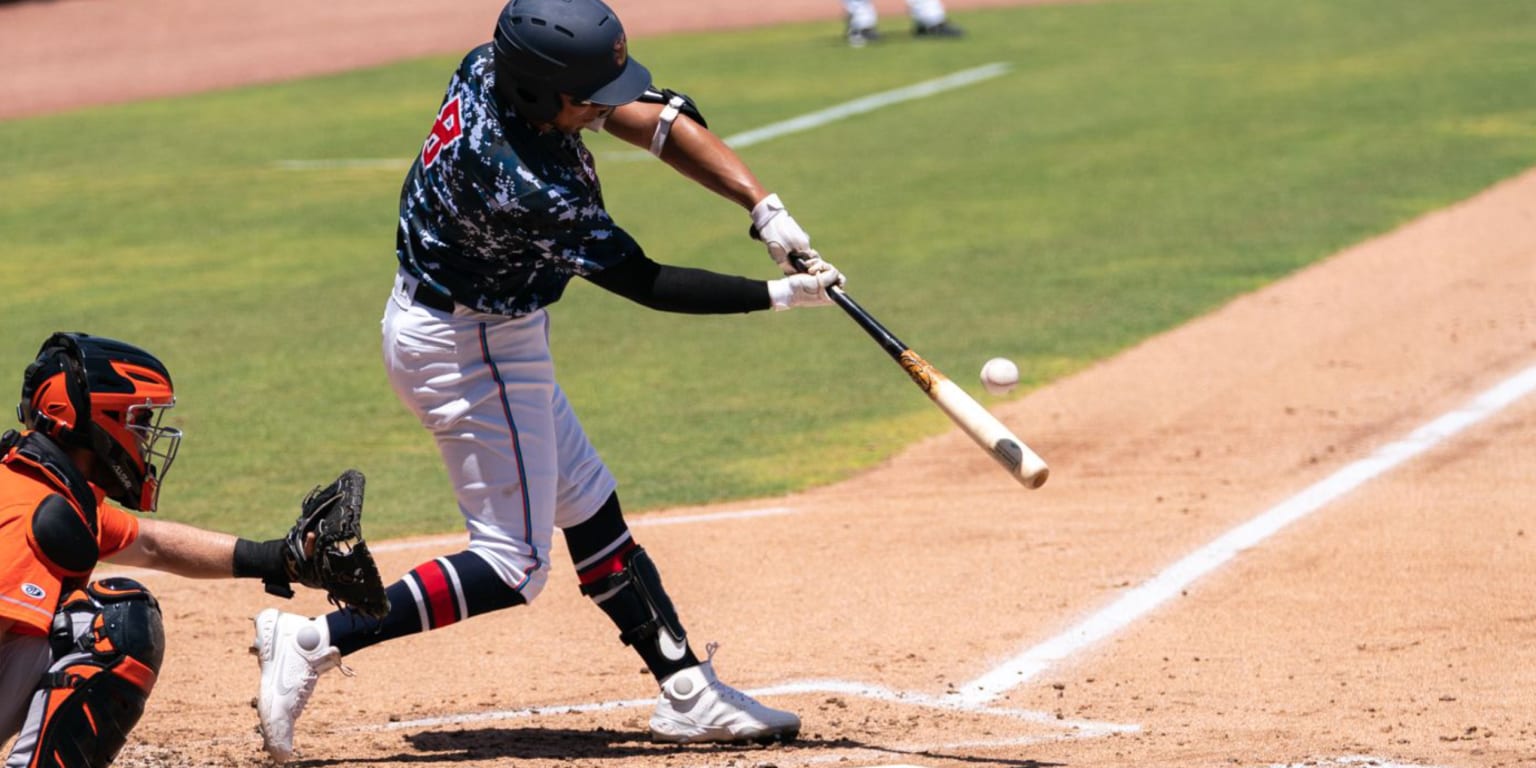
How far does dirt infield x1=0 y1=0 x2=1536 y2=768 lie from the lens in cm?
489

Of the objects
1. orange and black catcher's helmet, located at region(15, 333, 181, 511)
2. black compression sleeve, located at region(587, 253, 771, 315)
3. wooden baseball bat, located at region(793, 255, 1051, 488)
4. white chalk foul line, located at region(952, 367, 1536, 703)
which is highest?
orange and black catcher's helmet, located at region(15, 333, 181, 511)

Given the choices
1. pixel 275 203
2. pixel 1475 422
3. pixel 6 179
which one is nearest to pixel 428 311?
pixel 1475 422

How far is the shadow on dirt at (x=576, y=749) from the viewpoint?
15.6ft

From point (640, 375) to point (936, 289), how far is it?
2.44 metres

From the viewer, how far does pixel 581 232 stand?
4.48 metres

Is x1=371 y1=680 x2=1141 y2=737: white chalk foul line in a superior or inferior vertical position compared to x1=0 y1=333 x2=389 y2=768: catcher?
inferior

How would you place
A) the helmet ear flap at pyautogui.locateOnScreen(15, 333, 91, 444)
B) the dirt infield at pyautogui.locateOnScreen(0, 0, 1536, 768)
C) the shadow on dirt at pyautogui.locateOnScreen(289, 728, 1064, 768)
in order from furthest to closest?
1. the dirt infield at pyautogui.locateOnScreen(0, 0, 1536, 768)
2. the shadow on dirt at pyautogui.locateOnScreen(289, 728, 1064, 768)
3. the helmet ear flap at pyautogui.locateOnScreen(15, 333, 91, 444)

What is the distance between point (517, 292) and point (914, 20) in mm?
20028

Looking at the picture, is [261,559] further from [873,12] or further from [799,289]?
[873,12]

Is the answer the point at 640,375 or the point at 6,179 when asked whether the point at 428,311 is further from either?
the point at 6,179

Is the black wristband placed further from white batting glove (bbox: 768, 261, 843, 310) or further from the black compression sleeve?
white batting glove (bbox: 768, 261, 843, 310)

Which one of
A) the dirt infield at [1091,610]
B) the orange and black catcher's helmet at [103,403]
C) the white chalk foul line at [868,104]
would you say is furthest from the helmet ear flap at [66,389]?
the white chalk foul line at [868,104]

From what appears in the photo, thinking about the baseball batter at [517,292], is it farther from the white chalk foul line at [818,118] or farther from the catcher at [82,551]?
the white chalk foul line at [818,118]

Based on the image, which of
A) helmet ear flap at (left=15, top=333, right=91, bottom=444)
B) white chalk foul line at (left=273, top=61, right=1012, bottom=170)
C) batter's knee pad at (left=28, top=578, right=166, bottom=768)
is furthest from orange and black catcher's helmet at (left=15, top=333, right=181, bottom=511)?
white chalk foul line at (left=273, top=61, right=1012, bottom=170)
